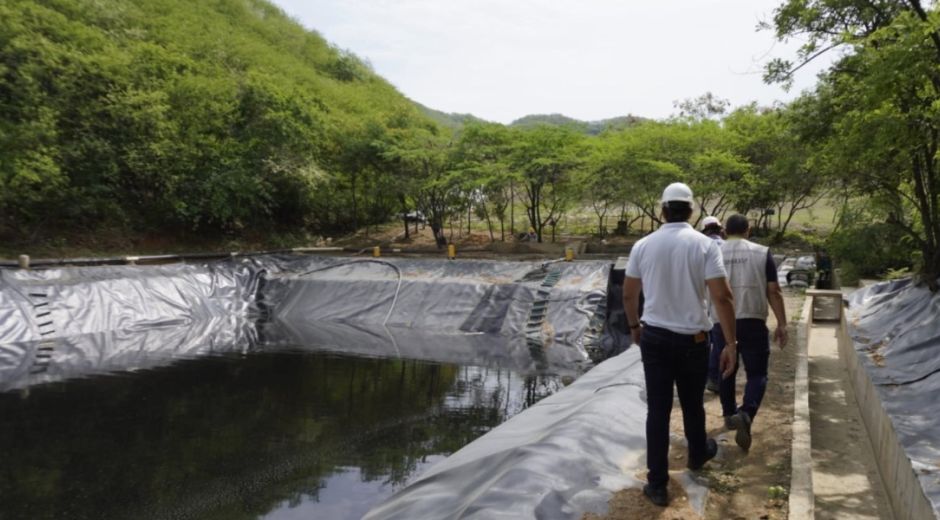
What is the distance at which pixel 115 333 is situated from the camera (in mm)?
11828

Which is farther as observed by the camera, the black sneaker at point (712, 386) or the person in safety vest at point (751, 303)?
the black sneaker at point (712, 386)

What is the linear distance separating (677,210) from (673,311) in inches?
19.5

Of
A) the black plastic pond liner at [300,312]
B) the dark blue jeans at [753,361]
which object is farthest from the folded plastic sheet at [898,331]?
the black plastic pond liner at [300,312]

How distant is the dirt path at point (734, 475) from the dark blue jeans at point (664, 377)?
16 centimetres

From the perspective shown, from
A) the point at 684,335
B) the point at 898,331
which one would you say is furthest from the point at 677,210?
the point at 898,331

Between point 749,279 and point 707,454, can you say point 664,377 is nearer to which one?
point 707,454

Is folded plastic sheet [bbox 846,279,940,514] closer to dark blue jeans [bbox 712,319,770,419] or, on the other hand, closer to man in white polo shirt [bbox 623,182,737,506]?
dark blue jeans [bbox 712,319,770,419]

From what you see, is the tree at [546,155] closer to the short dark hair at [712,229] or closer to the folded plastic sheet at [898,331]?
the folded plastic sheet at [898,331]

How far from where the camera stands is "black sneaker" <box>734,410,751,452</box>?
3551 mm

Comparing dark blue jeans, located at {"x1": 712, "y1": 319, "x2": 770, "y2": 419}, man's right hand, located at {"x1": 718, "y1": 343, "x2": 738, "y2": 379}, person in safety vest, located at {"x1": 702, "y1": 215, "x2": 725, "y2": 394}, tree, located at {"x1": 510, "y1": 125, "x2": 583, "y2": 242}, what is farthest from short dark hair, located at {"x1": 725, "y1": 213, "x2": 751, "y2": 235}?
tree, located at {"x1": 510, "y1": 125, "x2": 583, "y2": 242}

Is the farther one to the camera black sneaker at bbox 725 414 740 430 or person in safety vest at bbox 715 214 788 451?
person in safety vest at bbox 715 214 788 451

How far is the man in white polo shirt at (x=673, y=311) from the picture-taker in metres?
2.70

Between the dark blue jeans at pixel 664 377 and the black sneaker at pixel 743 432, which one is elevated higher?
the dark blue jeans at pixel 664 377

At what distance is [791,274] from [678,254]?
1274cm
